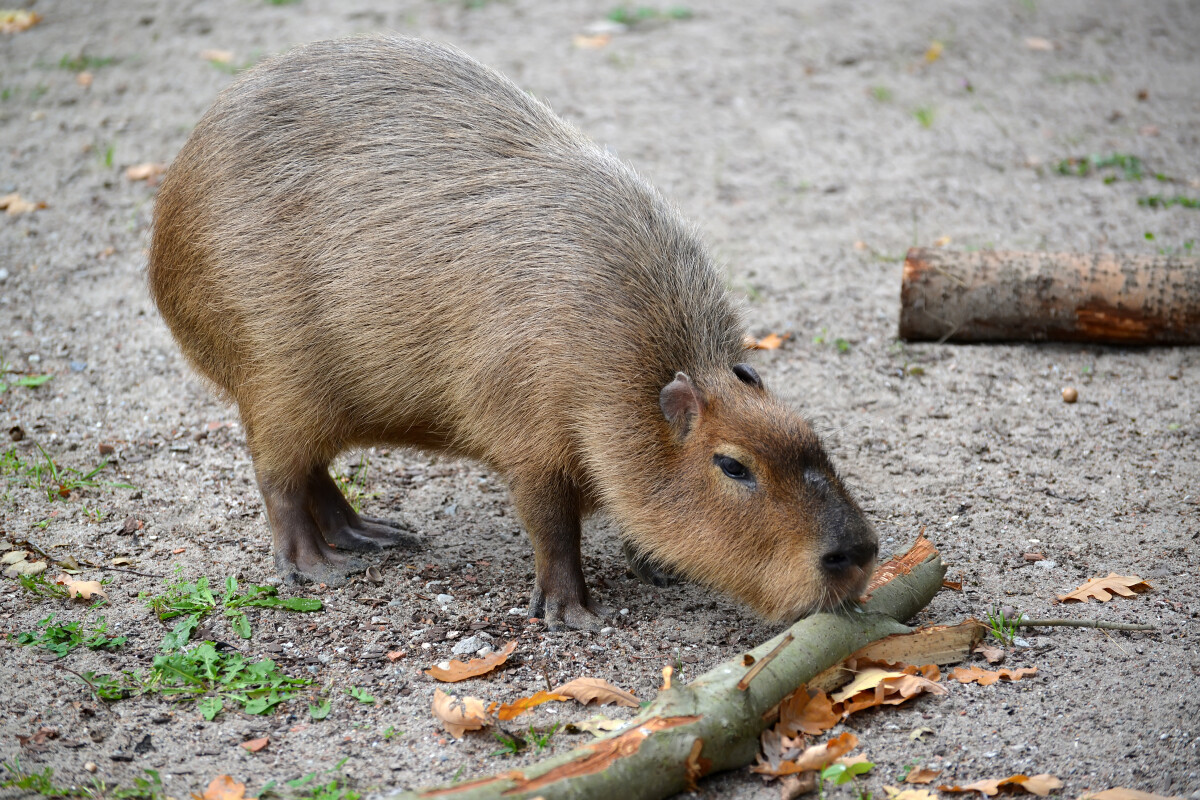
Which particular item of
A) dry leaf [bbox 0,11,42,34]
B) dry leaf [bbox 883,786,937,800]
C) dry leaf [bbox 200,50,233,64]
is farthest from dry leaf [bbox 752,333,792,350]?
dry leaf [bbox 0,11,42,34]

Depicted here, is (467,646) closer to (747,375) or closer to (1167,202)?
(747,375)

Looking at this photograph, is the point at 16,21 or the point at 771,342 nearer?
the point at 771,342

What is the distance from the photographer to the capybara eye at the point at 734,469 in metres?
3.29

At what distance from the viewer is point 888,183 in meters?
6.96

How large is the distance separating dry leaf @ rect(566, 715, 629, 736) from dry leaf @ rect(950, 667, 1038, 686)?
1017 mm

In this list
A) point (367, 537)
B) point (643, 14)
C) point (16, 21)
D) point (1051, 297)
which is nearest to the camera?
point (367, 537)

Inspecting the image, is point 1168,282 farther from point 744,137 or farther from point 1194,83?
point 1194,83

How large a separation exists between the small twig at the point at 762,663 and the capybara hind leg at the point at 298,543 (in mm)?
1685

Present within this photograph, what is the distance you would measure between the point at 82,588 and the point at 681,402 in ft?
6.86

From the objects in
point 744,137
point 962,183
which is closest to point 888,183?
point 962,183

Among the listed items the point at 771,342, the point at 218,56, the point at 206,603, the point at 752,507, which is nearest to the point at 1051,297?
the point at 771,342

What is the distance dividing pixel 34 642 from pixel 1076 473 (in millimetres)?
3818

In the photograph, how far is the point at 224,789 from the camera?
2.77 meters

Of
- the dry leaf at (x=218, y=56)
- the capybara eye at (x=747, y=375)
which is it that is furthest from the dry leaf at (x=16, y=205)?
the capybara eye at (x=747, y=375)
